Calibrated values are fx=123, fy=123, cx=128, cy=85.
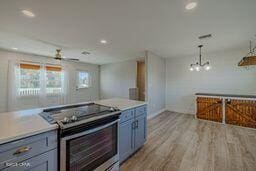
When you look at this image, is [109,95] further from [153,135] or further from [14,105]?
[153,135]

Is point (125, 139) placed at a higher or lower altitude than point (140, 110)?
lower

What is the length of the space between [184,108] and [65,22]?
559 cm

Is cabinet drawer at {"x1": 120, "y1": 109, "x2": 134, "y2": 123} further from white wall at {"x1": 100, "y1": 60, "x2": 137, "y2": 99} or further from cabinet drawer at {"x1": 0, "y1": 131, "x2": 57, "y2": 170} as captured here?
white wall at {"x1": 100, "y1": 60, "x2": 137, "y2": 99}

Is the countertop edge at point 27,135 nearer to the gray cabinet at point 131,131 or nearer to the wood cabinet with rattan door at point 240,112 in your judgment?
the gray cabinet at point 131,131

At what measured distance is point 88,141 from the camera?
1480 millimetres

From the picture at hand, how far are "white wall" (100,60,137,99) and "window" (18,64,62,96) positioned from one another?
2.66 metres

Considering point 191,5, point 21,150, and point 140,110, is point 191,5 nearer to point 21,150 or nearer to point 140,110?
point 140,110

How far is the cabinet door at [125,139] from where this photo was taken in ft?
6.71

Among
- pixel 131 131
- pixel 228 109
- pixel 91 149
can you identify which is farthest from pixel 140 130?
pixel 228 109

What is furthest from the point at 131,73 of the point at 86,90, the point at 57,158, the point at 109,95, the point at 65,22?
the point at 57,158

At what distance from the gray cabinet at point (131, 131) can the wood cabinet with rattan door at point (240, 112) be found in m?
3.42

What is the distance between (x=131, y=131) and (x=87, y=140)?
99 cm

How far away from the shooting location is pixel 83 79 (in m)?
7.48

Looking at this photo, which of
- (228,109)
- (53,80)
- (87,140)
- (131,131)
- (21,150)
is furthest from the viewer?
(53,80)
